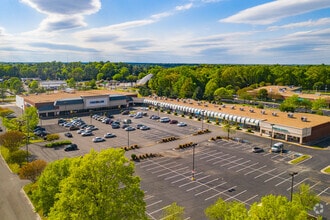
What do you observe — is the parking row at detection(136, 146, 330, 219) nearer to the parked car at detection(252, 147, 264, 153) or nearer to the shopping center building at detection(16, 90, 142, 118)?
the parked car at detection(252, 147, 264, 153)

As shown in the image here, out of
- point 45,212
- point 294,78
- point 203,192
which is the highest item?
point 294,78

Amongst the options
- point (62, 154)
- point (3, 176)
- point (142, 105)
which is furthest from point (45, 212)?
point (142, 105)

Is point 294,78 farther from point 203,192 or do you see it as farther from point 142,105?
point 203,192

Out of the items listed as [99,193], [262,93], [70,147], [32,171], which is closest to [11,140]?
[70,147]

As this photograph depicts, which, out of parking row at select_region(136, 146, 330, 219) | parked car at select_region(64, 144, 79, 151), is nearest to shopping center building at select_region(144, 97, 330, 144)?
parking row at select_region(136, 146, 330, 219)

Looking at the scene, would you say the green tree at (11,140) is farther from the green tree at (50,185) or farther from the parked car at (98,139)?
the green tree at (50,185)

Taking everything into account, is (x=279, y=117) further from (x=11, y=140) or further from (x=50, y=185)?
(x=11, y=140)

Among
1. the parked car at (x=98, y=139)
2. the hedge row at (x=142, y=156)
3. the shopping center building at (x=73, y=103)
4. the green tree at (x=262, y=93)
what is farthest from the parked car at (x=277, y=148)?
Result: the green tree at (x=262, y=93)
